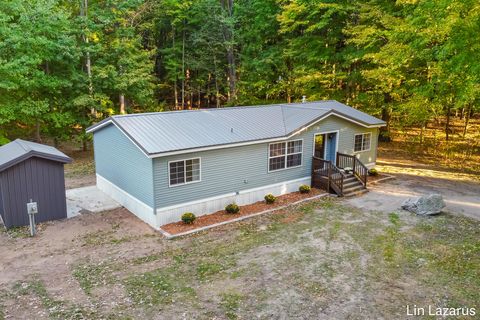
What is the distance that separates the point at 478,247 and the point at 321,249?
486 cm

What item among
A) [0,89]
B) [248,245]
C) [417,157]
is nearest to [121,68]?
[0,89]

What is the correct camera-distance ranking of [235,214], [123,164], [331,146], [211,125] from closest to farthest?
[235,214] < [123,164] < [211,125] < [331,146]

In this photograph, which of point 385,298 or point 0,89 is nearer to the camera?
point 385,298

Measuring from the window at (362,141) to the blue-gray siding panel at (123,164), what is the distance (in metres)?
11.3

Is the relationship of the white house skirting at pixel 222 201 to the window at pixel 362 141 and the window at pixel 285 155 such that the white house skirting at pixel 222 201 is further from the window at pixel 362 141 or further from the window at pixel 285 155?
the window at pixel 362 141

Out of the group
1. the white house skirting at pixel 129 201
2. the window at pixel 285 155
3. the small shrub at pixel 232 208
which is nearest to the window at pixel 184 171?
the white house skirting at pixel 129 201

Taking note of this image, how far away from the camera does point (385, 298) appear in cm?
864

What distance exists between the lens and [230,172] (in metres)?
14.3

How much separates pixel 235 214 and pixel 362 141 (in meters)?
9.00

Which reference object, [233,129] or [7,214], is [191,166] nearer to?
[233,129]

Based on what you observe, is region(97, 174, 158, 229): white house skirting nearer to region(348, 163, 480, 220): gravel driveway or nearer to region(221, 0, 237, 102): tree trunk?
region(348, 163, 480, 220): gravel driveway

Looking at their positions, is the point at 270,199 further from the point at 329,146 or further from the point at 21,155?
the point at 21,155

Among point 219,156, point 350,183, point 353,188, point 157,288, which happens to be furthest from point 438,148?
point 157,288

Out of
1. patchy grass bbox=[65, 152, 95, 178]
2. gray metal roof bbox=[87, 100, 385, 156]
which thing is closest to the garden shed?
gray metal roof bbox=[87, 100, 385, 156]
